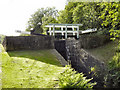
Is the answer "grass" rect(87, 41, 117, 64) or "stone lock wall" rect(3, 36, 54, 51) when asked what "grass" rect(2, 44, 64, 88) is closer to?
"stone lock wall" rect(3, 36, 54, 51)

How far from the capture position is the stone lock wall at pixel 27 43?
10.1 m

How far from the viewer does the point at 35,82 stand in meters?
5.06

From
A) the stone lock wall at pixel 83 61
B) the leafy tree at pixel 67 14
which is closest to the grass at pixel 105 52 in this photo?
the stone lock wall at pixel 83 61

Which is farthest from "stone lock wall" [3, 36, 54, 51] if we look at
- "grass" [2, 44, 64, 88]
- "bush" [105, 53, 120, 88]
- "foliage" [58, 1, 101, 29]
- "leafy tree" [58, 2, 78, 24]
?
"leafy tree" [58, 2, 78, 24]

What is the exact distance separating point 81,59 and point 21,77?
7.28 meters

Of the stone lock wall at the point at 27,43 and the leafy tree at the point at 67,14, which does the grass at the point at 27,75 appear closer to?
the stone lock wall at the point at 27,43

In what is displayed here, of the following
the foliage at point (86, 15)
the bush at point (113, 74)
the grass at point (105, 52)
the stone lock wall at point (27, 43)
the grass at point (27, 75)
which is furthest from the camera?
the foliage at point (86, 15)

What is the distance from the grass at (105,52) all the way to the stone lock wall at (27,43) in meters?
3.58

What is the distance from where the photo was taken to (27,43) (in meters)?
10.4

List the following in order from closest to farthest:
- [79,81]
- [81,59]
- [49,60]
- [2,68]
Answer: [79,81]
[2,68]
[49,60]
[81,59]

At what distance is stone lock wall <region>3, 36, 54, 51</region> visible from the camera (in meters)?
10.1

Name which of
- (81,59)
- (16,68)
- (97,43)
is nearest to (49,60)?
(16,68)

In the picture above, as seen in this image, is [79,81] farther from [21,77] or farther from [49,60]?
[49,60]

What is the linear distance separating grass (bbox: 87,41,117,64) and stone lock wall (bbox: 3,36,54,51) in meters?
3.58
